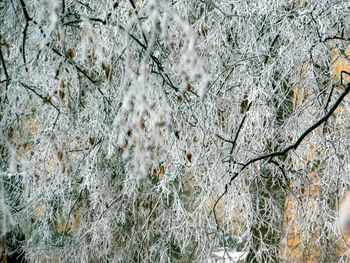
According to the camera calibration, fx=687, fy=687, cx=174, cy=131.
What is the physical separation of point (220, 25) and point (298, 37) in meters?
0.76

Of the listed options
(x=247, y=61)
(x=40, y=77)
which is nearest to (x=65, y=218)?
(x=247, y=61)

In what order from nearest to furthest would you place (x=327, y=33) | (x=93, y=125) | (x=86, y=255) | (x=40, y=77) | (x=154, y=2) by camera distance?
(x=154, y=2) → (x=40, y=77) → (x=327, y=33) → (x=93, y=125) → (x=86, y=255)

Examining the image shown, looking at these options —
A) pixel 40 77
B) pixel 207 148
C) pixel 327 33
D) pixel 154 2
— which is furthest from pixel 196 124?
pixel 154 2

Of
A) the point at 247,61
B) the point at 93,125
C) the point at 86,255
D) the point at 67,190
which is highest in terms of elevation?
the point at 247,61

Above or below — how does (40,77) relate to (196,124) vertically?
below

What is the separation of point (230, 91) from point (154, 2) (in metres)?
4.45

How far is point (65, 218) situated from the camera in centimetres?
793

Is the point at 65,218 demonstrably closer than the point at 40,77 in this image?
No

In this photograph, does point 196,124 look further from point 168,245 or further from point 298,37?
point 168,245

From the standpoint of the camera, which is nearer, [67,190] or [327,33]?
[327,33]

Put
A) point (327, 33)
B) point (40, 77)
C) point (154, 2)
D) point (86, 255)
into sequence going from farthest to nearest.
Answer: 1. point (86, 255)
2. point (327, 33)
3. point (40, 77)
4. point (154, 2)

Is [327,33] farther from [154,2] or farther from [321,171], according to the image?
[154,2]

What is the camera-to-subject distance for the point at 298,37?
648cm

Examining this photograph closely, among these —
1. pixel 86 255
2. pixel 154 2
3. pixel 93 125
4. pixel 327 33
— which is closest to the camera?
pixel 154 2
